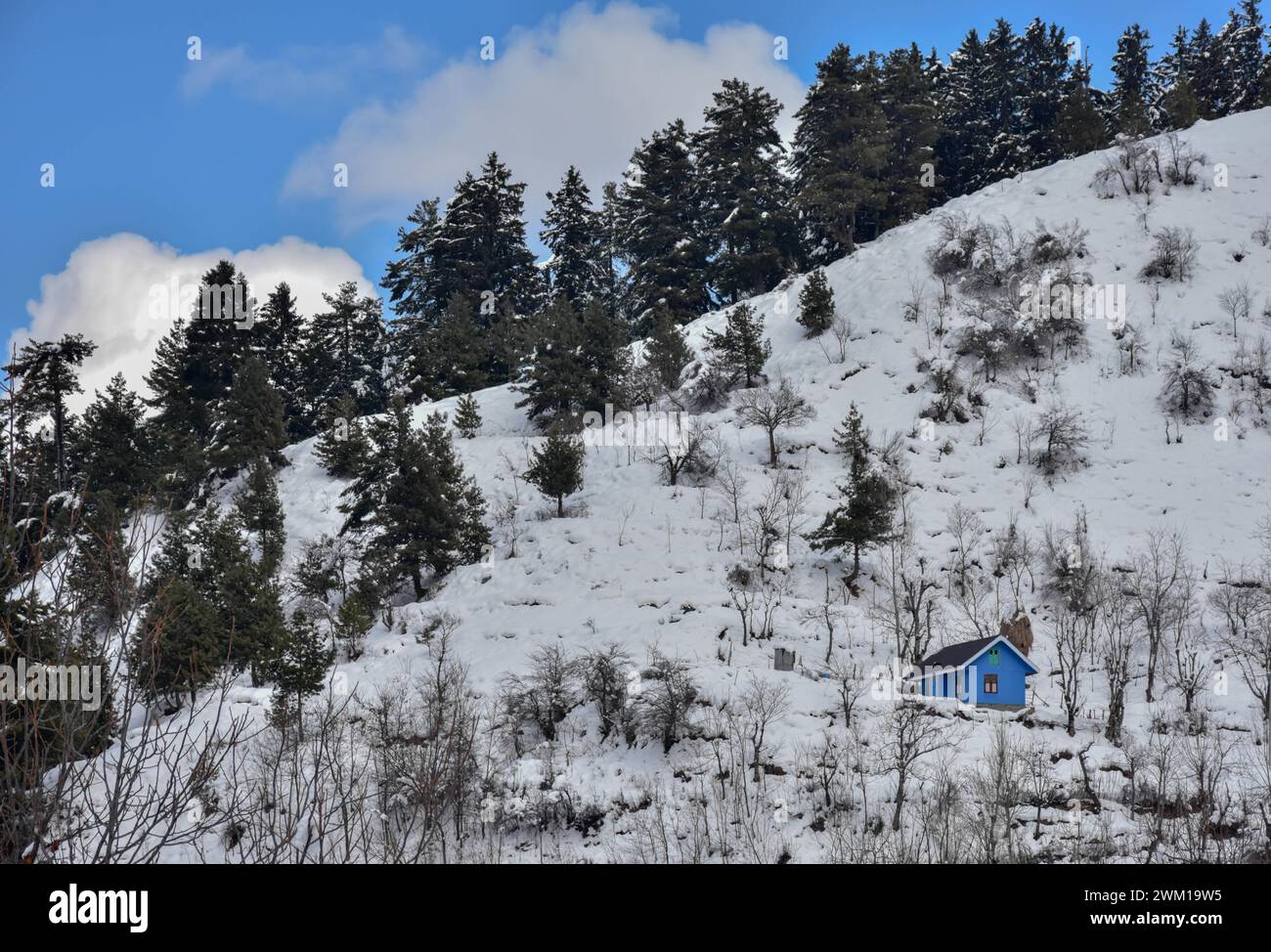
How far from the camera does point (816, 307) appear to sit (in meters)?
46.4

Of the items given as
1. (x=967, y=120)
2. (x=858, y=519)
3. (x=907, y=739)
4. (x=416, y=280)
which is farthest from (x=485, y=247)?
(x=907, y=739)

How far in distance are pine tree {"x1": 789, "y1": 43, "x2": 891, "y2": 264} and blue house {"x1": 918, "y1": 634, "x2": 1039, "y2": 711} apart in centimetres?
3813

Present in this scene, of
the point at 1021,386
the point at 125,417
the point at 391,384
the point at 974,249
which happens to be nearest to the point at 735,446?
the point at 1021,386

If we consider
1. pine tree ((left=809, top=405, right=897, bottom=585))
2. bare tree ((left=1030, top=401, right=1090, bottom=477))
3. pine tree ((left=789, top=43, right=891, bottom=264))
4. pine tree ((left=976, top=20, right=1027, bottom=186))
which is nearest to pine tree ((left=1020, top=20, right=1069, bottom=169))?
pine tree ((left=976, top=20, right=1027, bottom=186))

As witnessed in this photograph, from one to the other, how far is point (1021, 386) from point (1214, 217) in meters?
20.3

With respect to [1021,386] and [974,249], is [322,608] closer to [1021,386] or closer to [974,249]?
[1021,386]

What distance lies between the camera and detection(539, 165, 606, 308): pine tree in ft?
192

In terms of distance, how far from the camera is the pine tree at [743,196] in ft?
177

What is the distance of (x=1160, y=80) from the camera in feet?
232

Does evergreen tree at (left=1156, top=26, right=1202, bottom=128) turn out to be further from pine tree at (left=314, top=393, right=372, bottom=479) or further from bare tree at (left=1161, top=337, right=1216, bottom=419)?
pine tree at (left=314, top=393, right=372, bottom=479)

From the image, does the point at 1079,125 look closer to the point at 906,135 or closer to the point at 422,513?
the point at 906,135

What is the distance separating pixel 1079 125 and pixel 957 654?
5344 cm

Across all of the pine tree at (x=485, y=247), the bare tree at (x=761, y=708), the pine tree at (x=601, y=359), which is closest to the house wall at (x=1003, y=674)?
the bare tree at (x=761, y=708)

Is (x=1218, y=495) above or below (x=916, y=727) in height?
above
